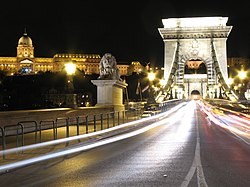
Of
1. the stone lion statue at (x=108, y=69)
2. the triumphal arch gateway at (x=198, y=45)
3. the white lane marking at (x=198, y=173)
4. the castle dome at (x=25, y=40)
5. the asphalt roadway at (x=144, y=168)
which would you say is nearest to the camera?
the white lane marking at (x=198, y=173)

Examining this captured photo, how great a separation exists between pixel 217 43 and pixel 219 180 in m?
87.7

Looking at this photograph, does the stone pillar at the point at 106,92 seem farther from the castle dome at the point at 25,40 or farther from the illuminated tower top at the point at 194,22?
the castle dome at the point at 25,40

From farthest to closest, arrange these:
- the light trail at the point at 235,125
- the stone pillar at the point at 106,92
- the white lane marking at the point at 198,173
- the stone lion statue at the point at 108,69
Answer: the stone lion statue at the point at 108,69, the stone pillar at the point at 106,92, the light trail at the point at 235,125, the white lane marking at the point at 198,173

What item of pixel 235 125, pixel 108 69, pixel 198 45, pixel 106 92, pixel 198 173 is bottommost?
pixel 198 173

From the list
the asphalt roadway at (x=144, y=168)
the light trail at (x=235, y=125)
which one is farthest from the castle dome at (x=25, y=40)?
the asphalt roadway at (x=144, y=168)

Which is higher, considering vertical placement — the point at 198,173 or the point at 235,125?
the point at 235,125

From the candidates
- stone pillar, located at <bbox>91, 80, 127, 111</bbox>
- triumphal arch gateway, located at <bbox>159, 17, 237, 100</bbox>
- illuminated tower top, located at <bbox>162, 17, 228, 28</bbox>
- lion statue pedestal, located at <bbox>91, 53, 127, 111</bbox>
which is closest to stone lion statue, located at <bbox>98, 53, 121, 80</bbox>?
lion statue pedestal, located at <bbox>91, 53, 127, 111</bbox>

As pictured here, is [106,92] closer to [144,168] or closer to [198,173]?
[144,168]

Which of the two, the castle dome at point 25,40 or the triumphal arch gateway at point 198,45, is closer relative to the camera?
the triumphal arch gateway at point 198,45

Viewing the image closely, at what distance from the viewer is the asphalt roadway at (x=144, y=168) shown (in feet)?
28.4

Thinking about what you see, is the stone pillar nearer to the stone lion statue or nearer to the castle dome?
the stone lion statue

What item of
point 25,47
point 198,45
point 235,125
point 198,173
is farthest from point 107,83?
point 25,47

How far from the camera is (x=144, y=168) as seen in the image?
10234 mm

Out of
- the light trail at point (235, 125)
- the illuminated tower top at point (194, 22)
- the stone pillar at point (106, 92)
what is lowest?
the light trail at point (235, 125)
